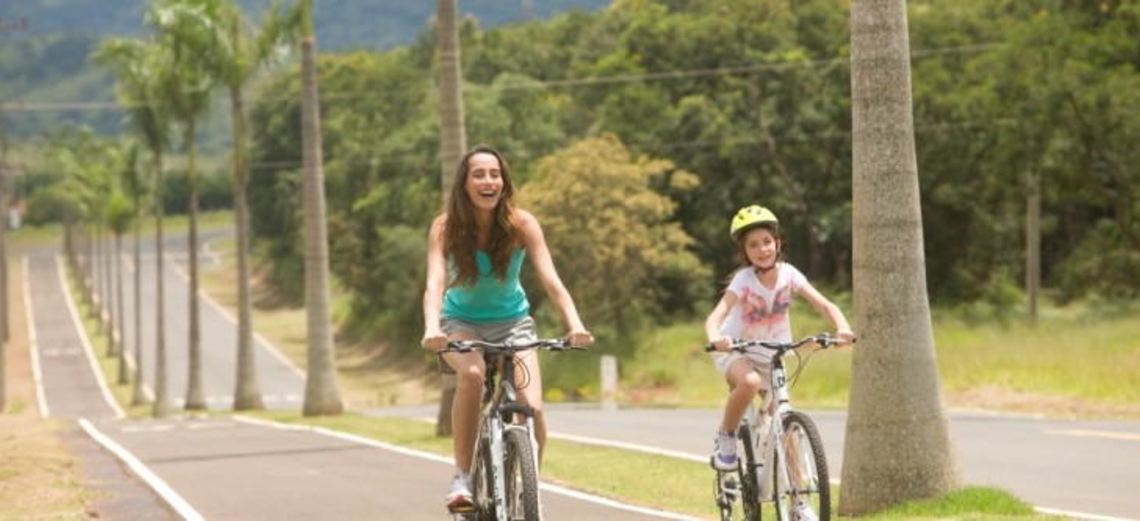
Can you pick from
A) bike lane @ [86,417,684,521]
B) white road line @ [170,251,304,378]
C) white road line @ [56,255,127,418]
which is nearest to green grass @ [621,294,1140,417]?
bike lane @ [86,417,684,521]

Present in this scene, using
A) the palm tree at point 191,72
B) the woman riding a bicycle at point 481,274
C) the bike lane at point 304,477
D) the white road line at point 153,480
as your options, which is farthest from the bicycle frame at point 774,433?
the palm tree at point 191,72

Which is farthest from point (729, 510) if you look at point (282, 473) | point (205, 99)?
point (205, 99)

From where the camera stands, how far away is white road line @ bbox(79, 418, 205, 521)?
46.0ft

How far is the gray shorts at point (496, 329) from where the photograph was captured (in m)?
9.78

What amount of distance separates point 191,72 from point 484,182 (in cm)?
3802

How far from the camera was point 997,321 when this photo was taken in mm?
49188

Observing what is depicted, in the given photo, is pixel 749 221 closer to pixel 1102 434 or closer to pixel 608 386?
pixel 1102 434

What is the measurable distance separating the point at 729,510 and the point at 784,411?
0.97 metres

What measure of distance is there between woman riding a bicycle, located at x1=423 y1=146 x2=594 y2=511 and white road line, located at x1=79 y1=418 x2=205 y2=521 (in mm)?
4348

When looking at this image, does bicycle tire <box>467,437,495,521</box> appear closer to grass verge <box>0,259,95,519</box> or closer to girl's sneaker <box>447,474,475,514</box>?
girl's sneaker <box>447,474,475,514</box>

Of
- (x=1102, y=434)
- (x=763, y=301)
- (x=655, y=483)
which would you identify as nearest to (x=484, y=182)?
(x=763, y=301)

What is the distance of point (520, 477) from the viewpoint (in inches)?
363

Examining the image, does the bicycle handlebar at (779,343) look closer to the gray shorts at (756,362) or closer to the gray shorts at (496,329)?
the gray shorts at (756,362)

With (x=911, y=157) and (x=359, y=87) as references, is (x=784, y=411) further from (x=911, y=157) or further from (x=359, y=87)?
(x=359, y=87)
